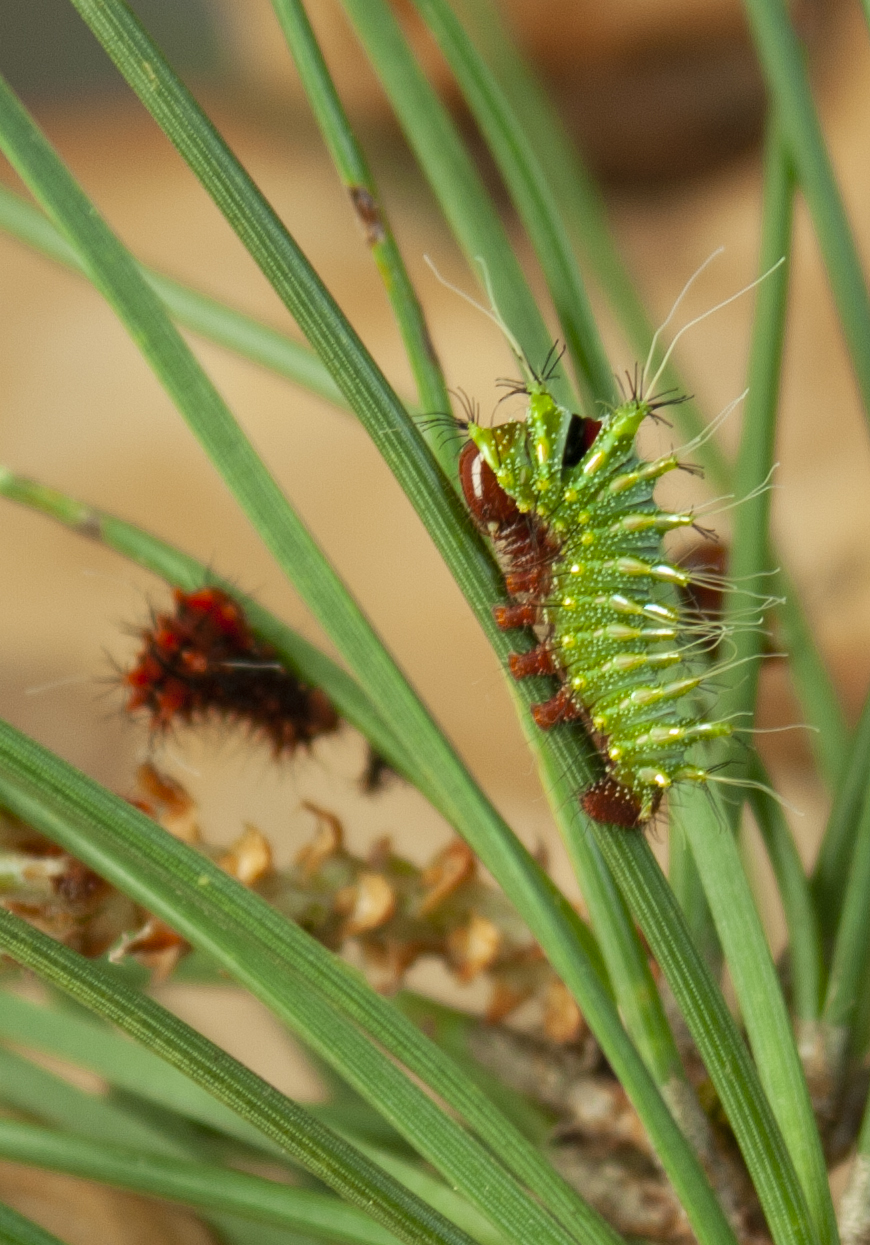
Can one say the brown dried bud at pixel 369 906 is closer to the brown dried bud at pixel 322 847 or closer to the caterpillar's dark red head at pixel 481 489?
the brown dried bud at pixel 322 847

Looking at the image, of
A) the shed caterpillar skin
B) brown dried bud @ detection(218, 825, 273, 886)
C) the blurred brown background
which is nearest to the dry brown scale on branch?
brown dried bud @ detection(218, 825, 273, 886)

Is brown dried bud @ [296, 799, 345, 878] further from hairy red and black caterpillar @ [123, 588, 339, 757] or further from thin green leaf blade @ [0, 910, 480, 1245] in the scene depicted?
thin green leaf blade @ [0, 910, 480, 1245]

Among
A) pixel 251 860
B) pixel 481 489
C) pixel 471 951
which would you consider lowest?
pixel 471 951

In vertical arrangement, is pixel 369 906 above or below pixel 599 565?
below

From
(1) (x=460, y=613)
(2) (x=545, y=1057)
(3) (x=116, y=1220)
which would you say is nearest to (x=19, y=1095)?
(3) (x=116, y=1220)

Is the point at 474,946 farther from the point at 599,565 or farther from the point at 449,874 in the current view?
the point at 599,565

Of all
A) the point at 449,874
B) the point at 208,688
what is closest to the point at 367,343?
the point at 208,688

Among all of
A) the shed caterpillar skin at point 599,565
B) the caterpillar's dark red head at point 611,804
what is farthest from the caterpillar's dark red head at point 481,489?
the caterpillar's dark red head at point 611,804

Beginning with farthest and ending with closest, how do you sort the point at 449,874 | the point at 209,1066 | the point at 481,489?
1. the point at 449,874
2. the point at 481,489
3. the point at 209,1066
